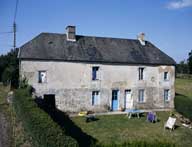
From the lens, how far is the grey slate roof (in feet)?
77.3

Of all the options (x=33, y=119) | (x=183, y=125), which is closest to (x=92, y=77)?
(x=183, y=125)

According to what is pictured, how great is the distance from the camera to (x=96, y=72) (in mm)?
24859

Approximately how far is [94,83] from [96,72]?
1189mm

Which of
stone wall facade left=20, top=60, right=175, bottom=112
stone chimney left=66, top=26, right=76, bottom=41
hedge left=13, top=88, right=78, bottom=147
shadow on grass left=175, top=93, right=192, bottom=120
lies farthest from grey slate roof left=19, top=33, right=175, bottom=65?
hedge left=13, top=88, right=78, bottom=147

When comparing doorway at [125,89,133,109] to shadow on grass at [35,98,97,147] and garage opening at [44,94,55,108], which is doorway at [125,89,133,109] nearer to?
shadow on grass at [35,98,97,147]

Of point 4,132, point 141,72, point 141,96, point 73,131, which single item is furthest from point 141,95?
point 4,132

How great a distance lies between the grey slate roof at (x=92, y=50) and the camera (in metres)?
23.6

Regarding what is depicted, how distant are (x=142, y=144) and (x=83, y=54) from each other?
53.0 ft

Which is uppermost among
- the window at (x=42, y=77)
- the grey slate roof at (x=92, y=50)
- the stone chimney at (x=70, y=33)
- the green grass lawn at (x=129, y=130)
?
the stone chimney at (x=70, y=33)

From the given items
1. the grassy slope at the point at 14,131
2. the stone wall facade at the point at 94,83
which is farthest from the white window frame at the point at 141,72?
the grassy slope at the point at 14,131

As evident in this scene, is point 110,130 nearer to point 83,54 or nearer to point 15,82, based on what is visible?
point 83,54

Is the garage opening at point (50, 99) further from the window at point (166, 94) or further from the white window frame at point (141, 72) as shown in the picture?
the window at point (166, 94)

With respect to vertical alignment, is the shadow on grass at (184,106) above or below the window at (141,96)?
below

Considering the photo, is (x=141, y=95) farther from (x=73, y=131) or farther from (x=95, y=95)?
(x=73, y=131)
